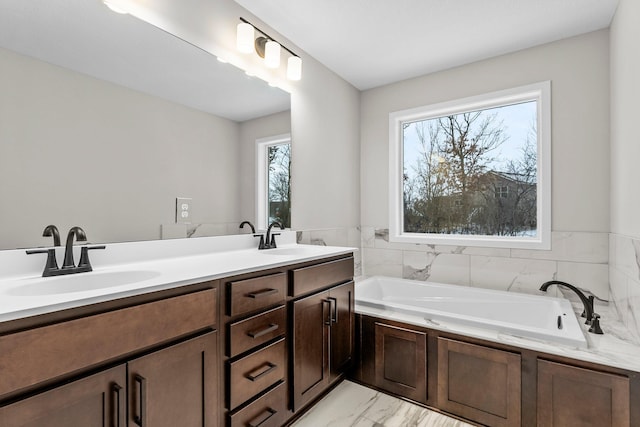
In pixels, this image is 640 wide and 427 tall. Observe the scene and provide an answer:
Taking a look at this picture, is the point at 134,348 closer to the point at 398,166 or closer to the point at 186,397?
the point at 186,397

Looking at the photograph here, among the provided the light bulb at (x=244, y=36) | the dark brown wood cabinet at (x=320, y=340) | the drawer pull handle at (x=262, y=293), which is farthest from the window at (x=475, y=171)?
the drawer pull handle at (x=262, y=293)

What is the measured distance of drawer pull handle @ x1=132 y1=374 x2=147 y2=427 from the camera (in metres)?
1.05

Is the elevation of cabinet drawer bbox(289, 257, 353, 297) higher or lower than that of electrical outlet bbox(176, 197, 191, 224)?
lower

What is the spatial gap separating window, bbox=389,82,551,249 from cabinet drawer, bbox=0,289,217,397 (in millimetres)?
2336

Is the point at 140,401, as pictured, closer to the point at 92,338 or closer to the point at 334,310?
the point at 92,338

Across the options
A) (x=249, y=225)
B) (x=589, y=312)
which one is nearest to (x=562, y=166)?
(x=589, y=312)

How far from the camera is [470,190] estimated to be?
2.88 m

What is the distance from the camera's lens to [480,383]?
181cm

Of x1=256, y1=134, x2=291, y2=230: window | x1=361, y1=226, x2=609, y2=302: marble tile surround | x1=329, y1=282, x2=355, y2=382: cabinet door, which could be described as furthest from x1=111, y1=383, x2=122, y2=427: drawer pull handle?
x1=361, y1=226, x2=609, y2=302: marble tile surround

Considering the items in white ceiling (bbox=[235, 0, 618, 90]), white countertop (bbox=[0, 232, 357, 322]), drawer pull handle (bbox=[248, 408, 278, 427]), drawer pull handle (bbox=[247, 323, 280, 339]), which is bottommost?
drawer pull handle (bbox=[248, 408, 278, 427])

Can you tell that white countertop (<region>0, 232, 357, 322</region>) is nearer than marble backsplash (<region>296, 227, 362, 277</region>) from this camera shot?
Yes

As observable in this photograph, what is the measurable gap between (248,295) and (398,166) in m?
2.23

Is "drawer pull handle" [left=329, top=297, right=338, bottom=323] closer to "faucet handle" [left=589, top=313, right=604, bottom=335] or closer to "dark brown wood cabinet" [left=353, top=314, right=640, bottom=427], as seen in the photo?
"dark brown wood cabinet" [left=353, top=314, right=640, bottom=427]

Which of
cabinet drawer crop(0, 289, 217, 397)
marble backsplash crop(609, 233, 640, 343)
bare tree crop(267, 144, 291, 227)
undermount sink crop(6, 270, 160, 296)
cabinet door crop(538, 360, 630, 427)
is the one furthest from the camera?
bare tree crop(267, 144, 291, 227)
